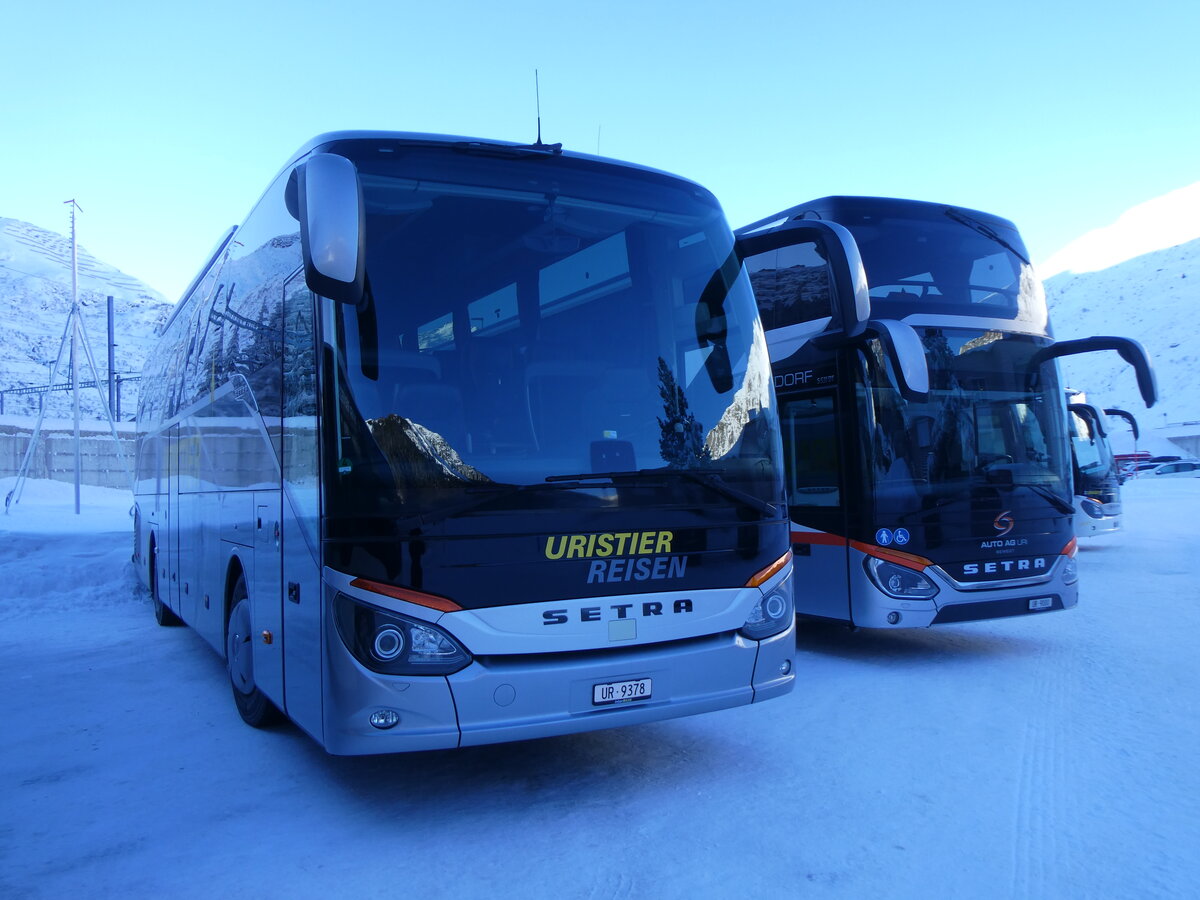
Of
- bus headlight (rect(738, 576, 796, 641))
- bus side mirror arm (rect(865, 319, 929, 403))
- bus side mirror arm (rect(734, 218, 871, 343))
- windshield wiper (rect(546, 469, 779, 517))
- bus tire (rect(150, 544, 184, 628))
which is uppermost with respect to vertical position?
bus side mirror arm (rect(734, 218, 871, 343))

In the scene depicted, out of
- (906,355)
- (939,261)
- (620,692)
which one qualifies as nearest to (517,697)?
(620,692)

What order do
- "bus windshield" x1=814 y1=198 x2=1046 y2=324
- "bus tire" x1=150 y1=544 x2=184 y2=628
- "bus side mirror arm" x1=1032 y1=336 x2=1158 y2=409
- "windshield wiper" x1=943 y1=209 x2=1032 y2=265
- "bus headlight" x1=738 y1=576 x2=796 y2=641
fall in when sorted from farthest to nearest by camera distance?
"bus tire" x1=150 y1=544 x2=184 y2=628 → "windshield wiper" x1=943 y1=209 x2=1032 y2=265 → "bus side mirror arm" x1=1032 y1=336 x2=1158 y2=409 → "bus windshield" x1=814 y1=198 x2=1046 y2=324 → "bus headlight" x1=738 y1=576 x2=796 y2=641

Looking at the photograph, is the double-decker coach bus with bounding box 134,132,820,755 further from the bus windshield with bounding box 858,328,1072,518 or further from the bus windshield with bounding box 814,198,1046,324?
the bus windshield with bounding box 814,198,1046,324

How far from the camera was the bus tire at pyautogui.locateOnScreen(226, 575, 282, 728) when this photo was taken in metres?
6.03

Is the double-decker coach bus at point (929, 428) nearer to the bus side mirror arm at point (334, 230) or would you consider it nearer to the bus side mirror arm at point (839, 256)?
the bus side mirror arm at point (839, 256)

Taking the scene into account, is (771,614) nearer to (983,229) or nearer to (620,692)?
(620,692)

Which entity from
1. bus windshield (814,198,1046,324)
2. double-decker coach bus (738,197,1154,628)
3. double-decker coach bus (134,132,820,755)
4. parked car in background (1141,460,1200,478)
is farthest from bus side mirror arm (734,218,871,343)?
parked car in background (1141,460,1200,478)

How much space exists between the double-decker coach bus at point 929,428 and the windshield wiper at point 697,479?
2854 millimetres

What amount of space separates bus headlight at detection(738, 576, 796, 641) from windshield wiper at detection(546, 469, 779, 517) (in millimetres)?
421

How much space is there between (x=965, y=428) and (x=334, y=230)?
19.4 feet

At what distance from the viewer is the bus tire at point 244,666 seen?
603 cm

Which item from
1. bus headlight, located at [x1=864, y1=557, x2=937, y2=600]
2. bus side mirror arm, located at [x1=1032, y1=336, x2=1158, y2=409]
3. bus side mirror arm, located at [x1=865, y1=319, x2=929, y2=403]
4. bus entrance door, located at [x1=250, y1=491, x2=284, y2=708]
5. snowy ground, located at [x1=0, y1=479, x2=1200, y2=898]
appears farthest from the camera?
bus side mirror arm, located at [x1=1032, y1=336, x2=1158, y2=409]

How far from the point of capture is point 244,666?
20.3 ft

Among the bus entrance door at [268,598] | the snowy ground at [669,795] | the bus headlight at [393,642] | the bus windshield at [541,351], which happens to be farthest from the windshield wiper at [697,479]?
the bus entrance door at [268,598]
